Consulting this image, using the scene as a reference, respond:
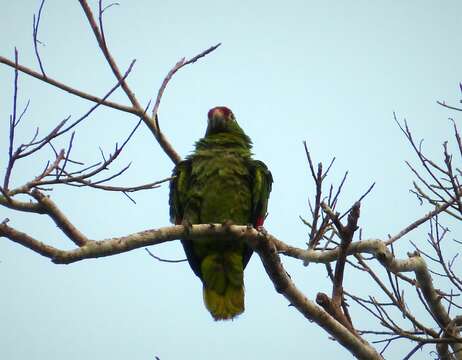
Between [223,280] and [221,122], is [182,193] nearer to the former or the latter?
[223,280]

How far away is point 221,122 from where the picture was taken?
5941mm

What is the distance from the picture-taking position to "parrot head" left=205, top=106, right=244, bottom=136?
5.92 metres

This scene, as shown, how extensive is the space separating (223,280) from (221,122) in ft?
6.21

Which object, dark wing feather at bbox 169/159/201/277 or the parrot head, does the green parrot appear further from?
the parrot head

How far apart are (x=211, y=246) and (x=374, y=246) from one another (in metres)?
1.85

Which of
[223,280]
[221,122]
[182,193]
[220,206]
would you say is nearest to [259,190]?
[220,206]

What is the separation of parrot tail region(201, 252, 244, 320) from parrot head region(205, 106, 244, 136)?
1.60m

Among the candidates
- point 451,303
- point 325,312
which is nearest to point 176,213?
point 325,312

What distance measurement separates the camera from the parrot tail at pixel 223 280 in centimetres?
487

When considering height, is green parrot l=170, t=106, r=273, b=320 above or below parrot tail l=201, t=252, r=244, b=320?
above

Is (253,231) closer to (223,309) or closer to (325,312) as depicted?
(325,312)

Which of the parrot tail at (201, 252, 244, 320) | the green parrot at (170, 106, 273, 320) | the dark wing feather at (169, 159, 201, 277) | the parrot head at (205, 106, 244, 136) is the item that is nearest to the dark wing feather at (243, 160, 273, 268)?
the green parrot at (170, 106, 273, 320)

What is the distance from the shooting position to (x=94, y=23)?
4.64 meters

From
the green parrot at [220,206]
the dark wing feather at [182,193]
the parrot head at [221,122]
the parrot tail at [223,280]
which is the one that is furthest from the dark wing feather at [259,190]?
the parrot head at [221,122]
